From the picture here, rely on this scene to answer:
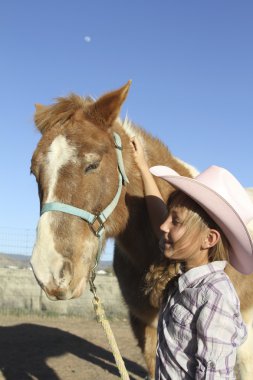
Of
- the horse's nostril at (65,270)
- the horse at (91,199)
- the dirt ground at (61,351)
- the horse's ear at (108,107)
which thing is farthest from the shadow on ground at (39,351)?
the horse's ear at (108,107)

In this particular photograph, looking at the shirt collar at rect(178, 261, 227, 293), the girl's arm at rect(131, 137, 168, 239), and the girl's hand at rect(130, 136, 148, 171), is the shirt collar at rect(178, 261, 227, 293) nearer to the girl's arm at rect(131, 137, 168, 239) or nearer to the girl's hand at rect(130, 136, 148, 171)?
the girl's arm at rect(131, 137, 168, 239)

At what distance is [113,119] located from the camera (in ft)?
9.48

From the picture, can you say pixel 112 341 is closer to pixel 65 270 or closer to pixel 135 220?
pixel 65 270

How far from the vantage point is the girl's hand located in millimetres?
3033

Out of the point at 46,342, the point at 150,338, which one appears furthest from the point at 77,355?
the point at 150,338

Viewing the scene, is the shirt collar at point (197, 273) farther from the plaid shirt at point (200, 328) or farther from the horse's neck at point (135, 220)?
the horse's neck at point (135, 220)

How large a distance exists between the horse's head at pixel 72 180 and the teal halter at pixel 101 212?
2 cm

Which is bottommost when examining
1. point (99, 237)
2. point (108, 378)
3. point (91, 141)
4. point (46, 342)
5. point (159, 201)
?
point (46, 342)

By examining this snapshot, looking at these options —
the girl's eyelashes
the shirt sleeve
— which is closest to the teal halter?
the girl's eyelashes

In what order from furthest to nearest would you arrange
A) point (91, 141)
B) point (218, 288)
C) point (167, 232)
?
point (91, 141)
point (167, 232)
point (218, 288)

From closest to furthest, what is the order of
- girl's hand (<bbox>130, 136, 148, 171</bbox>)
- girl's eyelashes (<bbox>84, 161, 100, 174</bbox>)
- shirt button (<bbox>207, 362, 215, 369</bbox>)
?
shirt button (<bbox>207, 362, 215, 369</bbox>) → girl's eyelashes (<bbox>84, 161, 100, 174</bbox>) → girl's hand (<bbox>130, 136, 148, 171</bbox>)

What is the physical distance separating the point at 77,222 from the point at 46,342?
5008mm

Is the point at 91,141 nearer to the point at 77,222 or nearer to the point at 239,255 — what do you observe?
the point at 77,222

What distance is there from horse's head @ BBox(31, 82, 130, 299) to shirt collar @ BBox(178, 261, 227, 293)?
785 mm
